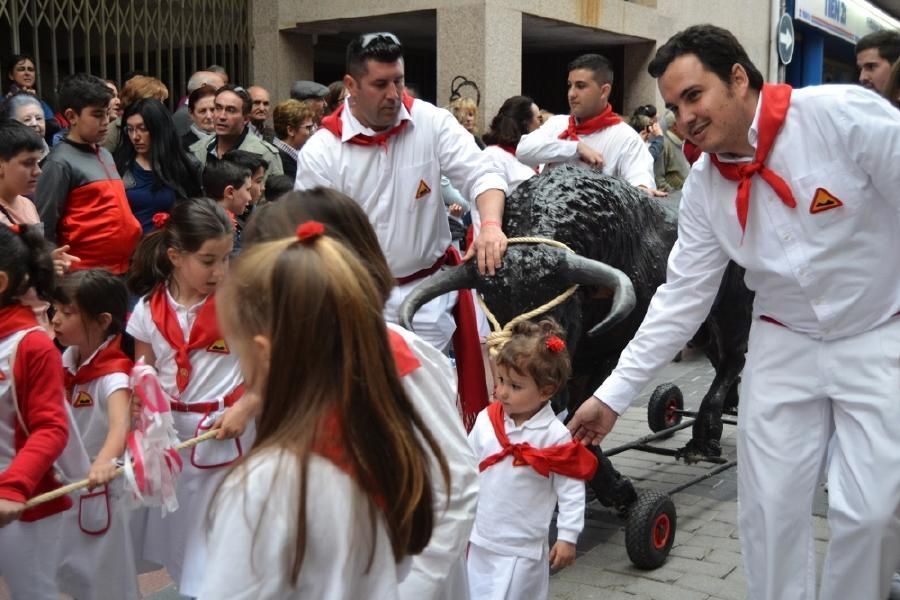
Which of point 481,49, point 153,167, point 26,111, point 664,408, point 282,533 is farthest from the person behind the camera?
point 481,49

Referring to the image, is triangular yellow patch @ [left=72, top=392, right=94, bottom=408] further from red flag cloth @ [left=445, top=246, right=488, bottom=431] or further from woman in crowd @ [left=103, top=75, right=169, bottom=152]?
woman in crowd @ [left=103, top=75, right=169, bottom=152]

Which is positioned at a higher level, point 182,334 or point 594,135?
point 594,135

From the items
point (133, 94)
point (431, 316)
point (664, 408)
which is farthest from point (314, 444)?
point (133, 94)

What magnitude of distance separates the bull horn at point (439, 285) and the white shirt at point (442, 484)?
2162mm

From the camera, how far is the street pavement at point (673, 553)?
4.62m

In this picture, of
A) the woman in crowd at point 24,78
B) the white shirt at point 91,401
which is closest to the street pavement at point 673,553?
the white shirt at point 91,401

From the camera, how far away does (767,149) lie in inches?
132

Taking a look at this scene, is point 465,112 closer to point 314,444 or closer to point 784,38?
point 314,444

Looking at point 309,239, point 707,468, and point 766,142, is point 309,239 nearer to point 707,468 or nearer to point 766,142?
point 766,142

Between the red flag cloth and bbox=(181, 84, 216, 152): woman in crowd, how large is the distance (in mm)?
3106

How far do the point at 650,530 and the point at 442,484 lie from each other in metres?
2.76

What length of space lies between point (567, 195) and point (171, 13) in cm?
646

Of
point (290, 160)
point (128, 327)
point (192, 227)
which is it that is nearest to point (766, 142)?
point (192, 227)

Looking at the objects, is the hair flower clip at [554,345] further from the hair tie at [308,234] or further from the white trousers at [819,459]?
the hair tie at [308,234]
